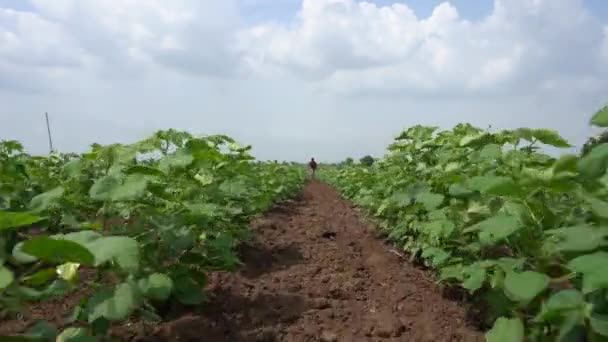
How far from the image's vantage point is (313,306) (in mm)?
3143

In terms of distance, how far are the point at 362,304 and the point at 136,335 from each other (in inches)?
50.8

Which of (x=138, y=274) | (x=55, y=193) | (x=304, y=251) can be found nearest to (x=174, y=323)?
(x=138, y=274)

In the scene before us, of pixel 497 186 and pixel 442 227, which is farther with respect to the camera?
pixel 442 227

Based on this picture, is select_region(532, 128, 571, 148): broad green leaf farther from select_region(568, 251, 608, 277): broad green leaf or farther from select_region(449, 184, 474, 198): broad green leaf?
select_region(568, 251, 608, 277): broad green leaf

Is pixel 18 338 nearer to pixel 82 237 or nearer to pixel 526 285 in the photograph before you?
pixel 82 237

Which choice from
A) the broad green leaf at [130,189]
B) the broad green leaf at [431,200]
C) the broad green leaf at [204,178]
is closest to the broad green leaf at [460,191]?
the broad green leaf at [431,200]

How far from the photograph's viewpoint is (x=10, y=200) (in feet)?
9.68

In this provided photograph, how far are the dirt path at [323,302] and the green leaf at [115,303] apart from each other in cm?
64

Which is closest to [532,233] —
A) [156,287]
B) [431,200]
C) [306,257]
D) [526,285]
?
[526,285]

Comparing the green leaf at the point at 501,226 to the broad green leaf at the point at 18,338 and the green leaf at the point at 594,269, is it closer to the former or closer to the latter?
the green leaf at the point at 594,269

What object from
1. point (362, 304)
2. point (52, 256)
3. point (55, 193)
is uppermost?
point (55, 193)

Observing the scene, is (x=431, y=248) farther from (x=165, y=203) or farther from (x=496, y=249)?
(x=165, y=203)

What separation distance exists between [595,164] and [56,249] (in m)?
1.60

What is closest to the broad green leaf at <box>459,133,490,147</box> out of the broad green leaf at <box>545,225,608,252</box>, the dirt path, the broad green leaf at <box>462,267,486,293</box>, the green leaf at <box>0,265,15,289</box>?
the dirt path
